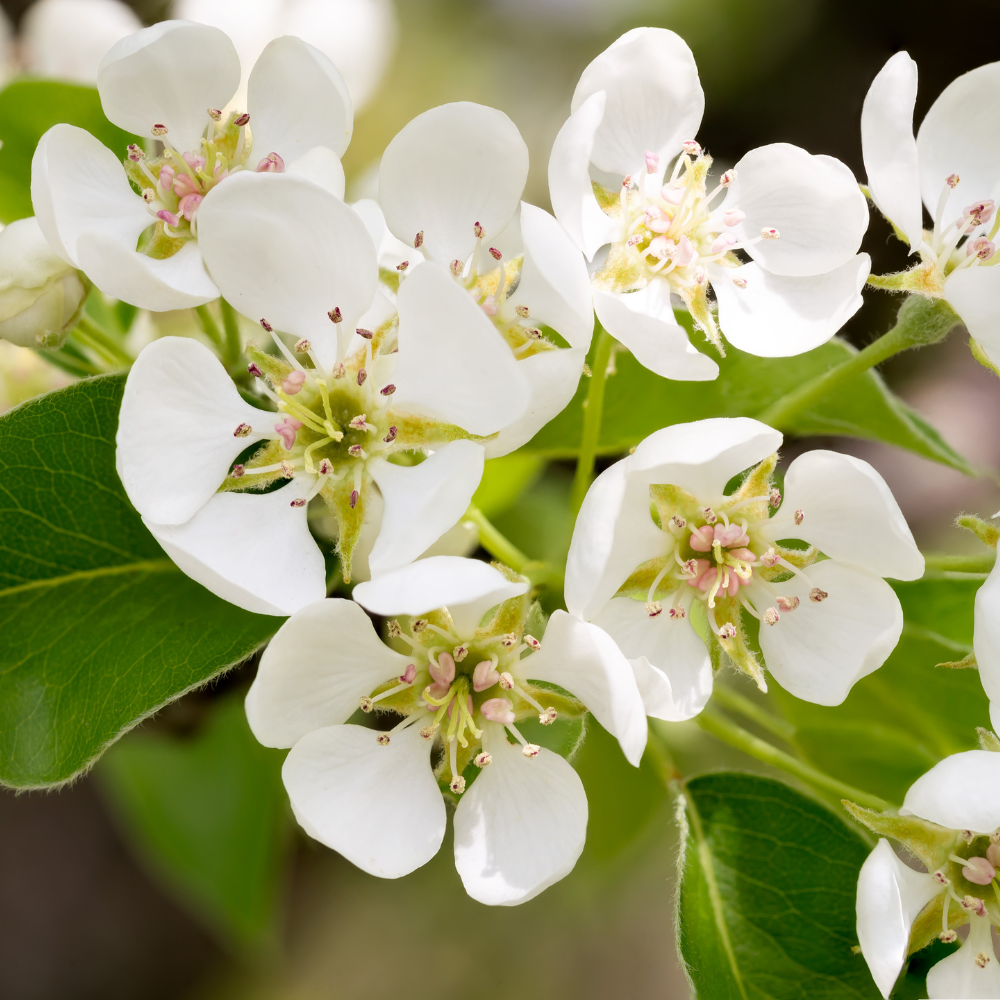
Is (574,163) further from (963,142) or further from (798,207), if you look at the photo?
(963,142)

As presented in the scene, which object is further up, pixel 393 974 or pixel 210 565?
pixel 210 565

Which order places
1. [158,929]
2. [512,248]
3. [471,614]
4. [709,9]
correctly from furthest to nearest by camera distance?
[709,9], [158,929], [512,248], [471,614]

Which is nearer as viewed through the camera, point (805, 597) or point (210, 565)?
point (210, 565)

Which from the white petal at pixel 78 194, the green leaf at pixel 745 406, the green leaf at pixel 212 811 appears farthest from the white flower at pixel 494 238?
the green leaf at pixel 212 811

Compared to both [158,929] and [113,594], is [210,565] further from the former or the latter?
[158,929]

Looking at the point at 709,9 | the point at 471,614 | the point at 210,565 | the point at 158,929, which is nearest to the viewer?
the point at 210,565

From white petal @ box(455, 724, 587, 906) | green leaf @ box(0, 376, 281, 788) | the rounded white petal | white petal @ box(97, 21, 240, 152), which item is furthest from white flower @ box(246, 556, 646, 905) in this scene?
the rounded white petal

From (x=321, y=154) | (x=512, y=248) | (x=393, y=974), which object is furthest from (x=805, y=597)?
(x=393, y=974)
